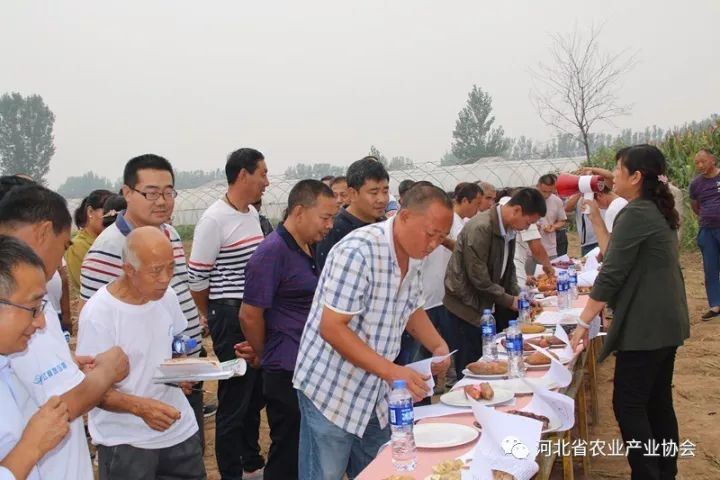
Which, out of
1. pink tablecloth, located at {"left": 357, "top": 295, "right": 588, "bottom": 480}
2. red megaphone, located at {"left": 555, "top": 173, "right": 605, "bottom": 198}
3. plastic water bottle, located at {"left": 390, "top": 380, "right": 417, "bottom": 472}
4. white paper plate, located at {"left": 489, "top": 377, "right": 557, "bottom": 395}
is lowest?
pink tablecloth, located at {"left": 357, "top": 295, "right": 588, "bottom": 480}

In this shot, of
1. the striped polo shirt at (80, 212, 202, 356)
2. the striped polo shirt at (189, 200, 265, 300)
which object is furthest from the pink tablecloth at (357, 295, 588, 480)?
the striped polo shirt at (189, 200, 265, 300)

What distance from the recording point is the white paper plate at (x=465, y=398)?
270cm

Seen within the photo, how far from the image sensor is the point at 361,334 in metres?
2.55

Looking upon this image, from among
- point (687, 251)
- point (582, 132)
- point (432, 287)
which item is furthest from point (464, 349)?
point (582, 132)

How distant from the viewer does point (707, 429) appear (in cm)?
474

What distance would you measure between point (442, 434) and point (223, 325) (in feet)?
6.56

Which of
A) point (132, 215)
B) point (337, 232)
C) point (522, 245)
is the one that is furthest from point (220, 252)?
point (522, 245)

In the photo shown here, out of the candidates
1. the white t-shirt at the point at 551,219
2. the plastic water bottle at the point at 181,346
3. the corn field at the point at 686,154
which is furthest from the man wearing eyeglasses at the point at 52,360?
the corn field at the point at 686,154

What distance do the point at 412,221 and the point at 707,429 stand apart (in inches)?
143

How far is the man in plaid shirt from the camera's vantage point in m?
2.38

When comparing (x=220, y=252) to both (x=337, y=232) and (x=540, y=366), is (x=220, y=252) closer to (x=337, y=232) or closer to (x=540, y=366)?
(x=337, y=232)

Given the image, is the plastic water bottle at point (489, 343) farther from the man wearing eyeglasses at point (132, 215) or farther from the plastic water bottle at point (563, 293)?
the man wearing eyeglasses at point (132, 215)

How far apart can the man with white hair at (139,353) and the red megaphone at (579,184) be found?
3.23m

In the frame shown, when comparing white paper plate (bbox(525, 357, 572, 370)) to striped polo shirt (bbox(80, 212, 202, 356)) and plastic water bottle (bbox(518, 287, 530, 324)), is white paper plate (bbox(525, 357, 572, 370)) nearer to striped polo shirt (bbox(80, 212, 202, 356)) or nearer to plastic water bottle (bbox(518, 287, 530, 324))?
plastic water bottle (bbox(518, 287, 530, 324))
